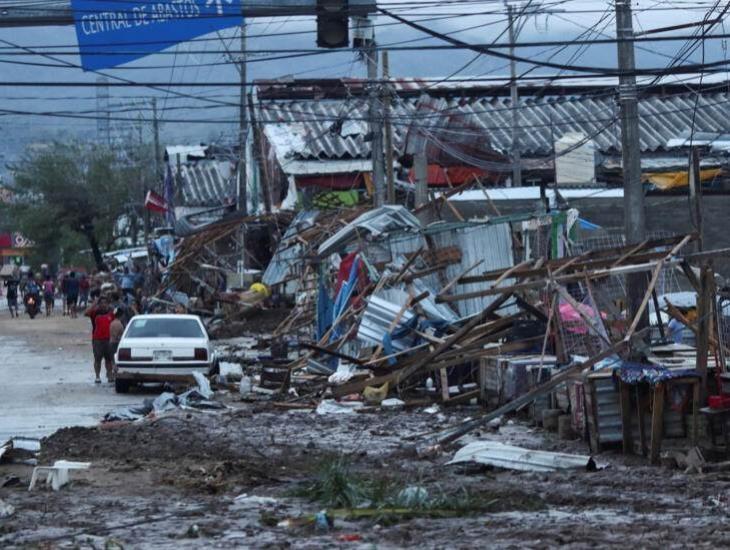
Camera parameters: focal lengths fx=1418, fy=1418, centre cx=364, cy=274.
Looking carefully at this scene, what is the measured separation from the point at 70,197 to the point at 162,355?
2277 inches

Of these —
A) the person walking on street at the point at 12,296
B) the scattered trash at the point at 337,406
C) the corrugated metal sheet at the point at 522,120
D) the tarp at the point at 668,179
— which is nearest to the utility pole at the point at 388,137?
the tarp at the point at 668,179

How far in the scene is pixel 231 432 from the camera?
1917cm

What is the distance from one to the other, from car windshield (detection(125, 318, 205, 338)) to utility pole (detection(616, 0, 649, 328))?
10.2 m

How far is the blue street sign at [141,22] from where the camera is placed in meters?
15.6

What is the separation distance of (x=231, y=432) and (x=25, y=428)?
10.9 feet

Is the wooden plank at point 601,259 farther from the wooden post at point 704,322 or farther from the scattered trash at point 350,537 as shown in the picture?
the scattered trash at point 350,537

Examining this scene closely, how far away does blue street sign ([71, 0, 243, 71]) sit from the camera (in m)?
15.6

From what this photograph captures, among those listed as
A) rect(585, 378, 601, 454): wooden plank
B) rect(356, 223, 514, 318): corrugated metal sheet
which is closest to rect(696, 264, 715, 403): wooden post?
rect(585, 378, 601, 454): wooden plank

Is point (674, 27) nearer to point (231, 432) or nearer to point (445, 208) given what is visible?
point (231, 432)

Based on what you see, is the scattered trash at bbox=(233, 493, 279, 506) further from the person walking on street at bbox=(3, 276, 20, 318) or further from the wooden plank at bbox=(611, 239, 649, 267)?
the person walking on street at bbox=(3, 276, 20, 318)

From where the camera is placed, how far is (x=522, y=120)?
49281 mm

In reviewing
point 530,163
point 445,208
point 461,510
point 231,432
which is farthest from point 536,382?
point 530,163

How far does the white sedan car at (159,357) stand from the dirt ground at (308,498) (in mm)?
7017

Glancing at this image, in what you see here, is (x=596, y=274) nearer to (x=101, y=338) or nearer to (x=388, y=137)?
(x=101, y=338)
